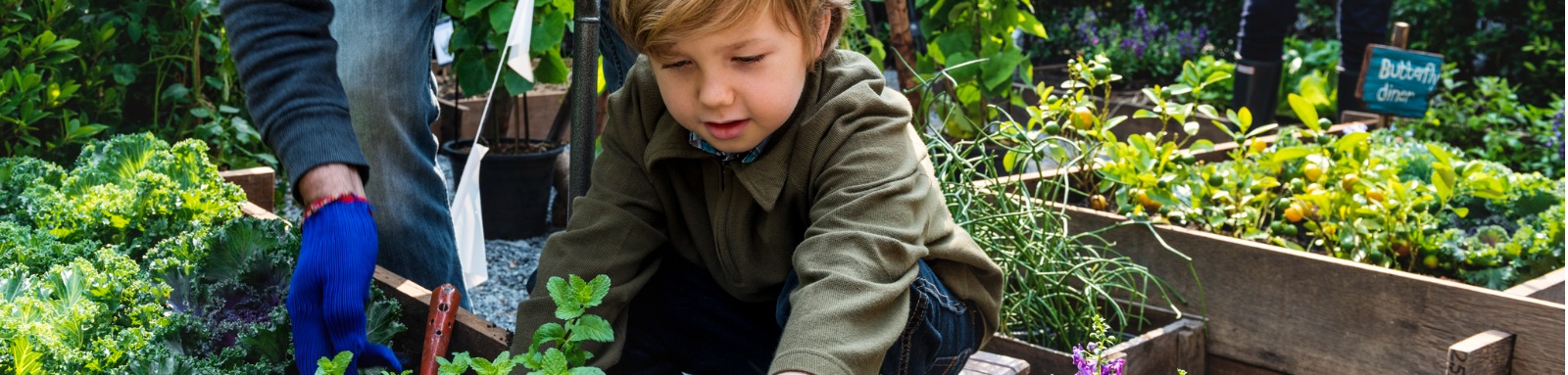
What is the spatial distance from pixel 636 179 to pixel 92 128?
1.48m

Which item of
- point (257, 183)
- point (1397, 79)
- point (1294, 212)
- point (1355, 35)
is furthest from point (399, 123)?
point (1355, 35)

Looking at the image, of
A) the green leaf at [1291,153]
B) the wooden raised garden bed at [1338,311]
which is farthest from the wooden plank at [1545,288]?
the green leaf at [1291,153]

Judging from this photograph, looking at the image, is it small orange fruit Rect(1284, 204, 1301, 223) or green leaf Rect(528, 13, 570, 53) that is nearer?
small orange fruit Rect(1284, 204, 1301, 223)

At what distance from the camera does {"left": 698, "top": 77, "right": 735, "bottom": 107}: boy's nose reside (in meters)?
1.26

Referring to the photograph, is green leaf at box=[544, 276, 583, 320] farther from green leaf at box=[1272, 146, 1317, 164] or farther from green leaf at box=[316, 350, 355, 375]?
green leaf at box=[1272, 146, 1317, 164]

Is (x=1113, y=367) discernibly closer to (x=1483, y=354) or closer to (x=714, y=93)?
(x=714, y=93)

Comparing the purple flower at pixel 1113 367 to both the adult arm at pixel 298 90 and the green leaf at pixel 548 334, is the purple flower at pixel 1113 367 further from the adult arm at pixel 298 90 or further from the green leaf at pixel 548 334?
the adult arm at pixel 298 90

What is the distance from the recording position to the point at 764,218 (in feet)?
4.67

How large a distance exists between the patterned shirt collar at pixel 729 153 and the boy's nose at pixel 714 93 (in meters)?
0.13

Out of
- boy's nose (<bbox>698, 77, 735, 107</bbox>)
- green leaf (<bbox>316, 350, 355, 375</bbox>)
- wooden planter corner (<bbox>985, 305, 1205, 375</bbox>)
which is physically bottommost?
wooden planter corner (<bbox>985, 305, 1205, 375</bbox>)

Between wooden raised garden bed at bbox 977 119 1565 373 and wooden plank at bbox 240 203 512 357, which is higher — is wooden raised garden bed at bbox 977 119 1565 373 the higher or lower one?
the lower one

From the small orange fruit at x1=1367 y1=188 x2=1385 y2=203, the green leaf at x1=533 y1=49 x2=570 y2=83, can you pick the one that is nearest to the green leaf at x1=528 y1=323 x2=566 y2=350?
the small orange fruit at x1=1367 y1=188 x2=1385 y2=203

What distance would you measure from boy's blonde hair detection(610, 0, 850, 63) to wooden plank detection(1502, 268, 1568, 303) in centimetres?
117

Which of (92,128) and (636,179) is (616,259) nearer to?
(636,179)
